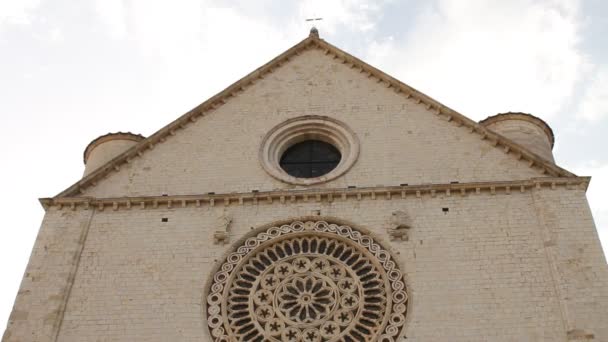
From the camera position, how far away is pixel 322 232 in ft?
41.9

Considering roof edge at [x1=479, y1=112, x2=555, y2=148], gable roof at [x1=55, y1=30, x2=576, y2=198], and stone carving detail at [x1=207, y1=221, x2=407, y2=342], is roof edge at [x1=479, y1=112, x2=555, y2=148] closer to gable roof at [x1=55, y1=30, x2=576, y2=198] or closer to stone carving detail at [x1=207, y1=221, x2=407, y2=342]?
gable roof at [x1=55, y1=30, x2=576, y2=198]

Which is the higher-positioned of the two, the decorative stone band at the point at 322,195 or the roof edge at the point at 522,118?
the roof edge at the point at 522,118

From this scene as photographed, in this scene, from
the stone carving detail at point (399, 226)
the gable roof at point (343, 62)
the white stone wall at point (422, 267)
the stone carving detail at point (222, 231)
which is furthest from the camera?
the gable roof at point (343, 62)

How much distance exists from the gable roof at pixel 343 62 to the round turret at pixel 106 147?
78 cm

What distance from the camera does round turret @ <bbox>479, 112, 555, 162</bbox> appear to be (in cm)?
1430

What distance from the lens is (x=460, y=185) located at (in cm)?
1308

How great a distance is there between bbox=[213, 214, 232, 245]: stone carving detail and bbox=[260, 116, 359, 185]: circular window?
54.1 inches

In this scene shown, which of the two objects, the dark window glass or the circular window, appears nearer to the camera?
the circular window

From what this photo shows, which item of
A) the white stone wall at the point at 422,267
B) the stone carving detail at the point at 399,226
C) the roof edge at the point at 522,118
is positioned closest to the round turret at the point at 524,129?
the roof edge at the point at 522,118

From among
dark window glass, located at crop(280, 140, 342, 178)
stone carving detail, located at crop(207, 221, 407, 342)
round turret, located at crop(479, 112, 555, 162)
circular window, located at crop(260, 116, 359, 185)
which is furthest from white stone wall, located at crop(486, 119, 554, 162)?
stone carving detail, located at crop(207, 221, 407, 342)

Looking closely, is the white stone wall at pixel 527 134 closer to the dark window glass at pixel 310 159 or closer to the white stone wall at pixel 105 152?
the dark window glass at pixel 310 159

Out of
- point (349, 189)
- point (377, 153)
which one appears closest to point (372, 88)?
point (377, 153)

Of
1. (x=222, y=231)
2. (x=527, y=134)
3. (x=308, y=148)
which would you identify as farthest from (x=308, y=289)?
(x=527, y=134)

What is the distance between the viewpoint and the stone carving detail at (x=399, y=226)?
12495 millimetres
